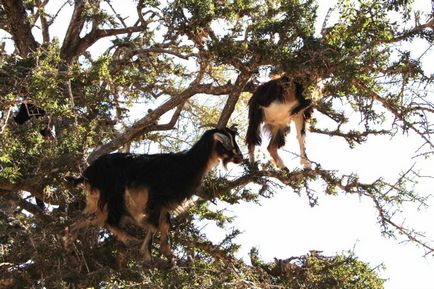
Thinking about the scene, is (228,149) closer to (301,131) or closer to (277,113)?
(277,113)

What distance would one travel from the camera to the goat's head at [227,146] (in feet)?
24.3

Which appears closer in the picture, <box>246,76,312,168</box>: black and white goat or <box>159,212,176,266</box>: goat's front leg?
<box>159,212,176,266</box>: goat's front leg

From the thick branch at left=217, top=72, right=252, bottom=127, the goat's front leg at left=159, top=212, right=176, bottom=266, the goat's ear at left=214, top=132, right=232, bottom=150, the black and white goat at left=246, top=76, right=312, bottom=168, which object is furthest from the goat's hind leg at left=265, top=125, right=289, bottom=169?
the goat's front leg at left=159, top=212, right=176, bottom=266

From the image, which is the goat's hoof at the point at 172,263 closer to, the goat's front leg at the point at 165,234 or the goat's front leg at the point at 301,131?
the goat's front leg at the point at 165,234

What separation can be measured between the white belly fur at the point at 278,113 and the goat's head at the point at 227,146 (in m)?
0.72

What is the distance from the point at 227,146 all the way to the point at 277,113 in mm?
1010

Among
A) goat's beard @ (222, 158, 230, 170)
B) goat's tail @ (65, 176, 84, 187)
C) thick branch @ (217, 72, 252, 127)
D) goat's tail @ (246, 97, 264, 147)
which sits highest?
goat's tail @ (246, 97, 264, 147)

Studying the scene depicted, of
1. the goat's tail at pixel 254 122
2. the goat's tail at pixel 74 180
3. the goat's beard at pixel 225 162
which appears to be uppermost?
the goat's tail at pixel 254 122

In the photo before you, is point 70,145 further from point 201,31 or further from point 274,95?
point 274,95

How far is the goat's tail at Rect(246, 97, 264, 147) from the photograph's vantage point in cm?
825

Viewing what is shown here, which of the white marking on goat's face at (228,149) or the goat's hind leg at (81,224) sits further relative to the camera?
the white marking on goat's face at (228,149)

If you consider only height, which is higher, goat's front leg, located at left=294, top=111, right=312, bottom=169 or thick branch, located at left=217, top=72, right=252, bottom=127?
goat's front leg, located at left=294, top=111, right=312, bottom=169

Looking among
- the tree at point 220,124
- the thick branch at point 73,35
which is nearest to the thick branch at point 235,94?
the tree at point 220,124

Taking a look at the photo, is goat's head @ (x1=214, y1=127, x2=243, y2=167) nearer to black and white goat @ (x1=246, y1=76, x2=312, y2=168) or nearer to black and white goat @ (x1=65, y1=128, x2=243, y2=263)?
black and white goat @ (x1=65, y1=128, x2=243, y2=263)
